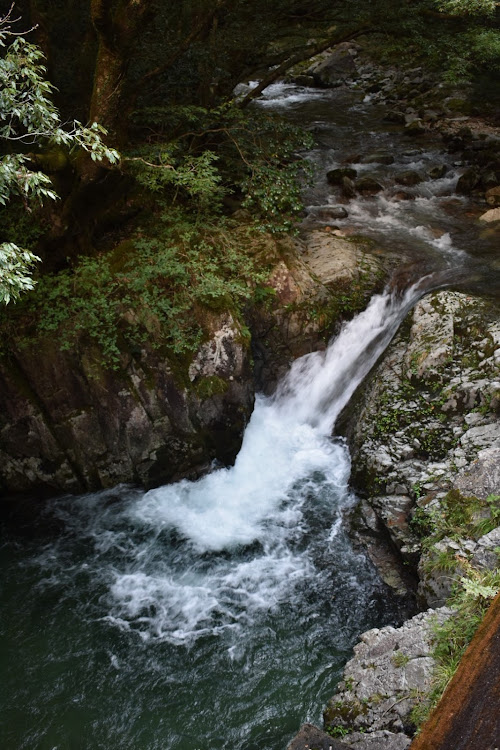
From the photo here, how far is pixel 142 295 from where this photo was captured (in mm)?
8094

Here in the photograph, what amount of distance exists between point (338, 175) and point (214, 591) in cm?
1028

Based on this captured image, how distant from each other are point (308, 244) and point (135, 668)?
7862 millimetres

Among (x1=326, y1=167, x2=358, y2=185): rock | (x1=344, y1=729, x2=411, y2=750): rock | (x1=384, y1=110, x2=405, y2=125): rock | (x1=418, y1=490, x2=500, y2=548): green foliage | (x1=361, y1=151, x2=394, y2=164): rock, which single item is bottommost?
(x1=344, y1=729, x2=411, y2=750): rock

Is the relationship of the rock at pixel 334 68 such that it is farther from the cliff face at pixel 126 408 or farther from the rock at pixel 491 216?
the cliff face at pixel 126 408

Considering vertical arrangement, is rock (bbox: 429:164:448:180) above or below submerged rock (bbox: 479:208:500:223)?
above

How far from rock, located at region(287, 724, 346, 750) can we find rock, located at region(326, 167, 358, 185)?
Answer: 38.4 feet

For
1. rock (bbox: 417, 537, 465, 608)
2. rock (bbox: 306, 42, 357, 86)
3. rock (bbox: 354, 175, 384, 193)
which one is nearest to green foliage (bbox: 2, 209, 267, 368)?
rock (bbox: 417, 537, 465, 608)

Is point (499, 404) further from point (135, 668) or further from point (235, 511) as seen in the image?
point (135, 668)

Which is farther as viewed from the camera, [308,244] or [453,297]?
[308,244]

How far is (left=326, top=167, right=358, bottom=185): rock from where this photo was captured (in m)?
12.9

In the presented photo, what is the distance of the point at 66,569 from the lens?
741 centimetres

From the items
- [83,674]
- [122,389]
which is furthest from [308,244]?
[83,674]

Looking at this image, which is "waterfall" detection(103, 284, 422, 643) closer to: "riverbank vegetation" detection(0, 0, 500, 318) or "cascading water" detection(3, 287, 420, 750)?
"cascading water" detection(3, 287, 420, 750)

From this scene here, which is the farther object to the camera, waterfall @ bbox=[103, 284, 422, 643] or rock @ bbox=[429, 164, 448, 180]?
rock @ bbox=[429, 164, 448, 180]
